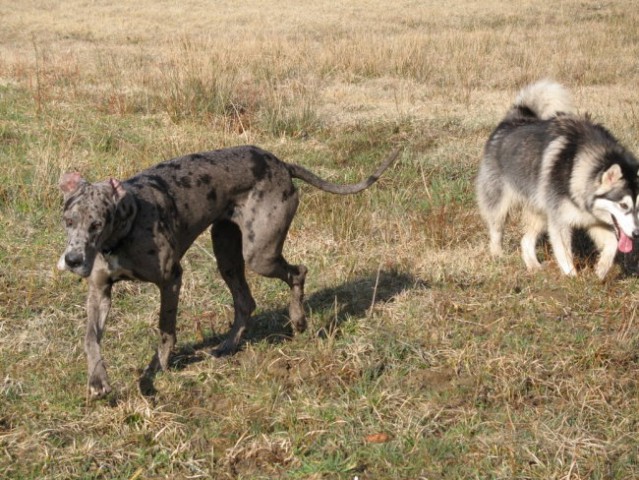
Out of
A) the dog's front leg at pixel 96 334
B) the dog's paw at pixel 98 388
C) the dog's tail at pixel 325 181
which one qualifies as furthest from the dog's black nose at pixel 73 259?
the dog's tail at pixel 325 181

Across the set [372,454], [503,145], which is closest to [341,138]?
[503,145]

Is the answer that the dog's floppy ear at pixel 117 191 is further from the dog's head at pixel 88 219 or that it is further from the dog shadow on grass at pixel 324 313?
the dog shadow on grass at pixel 324 313

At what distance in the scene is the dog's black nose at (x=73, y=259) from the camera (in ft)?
13.4

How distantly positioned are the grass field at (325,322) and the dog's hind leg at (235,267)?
0.22m

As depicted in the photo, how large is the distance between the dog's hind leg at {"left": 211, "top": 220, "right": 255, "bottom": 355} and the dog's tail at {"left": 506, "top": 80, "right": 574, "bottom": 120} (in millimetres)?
3756

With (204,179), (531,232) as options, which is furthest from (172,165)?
(531,232)

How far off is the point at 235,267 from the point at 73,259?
68.4 inches

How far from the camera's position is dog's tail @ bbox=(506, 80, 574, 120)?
26.6ft

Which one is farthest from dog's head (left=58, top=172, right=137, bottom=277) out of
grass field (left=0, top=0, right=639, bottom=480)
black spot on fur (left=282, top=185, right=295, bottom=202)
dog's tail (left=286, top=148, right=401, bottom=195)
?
dog's tail (left=286, top=148, right=401, bottom=195)

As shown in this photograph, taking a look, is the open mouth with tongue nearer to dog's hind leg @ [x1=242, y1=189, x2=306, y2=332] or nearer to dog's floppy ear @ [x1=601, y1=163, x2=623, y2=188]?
dog's floppy ear @ [x1=601, y1=163, x2=623, y2=188]

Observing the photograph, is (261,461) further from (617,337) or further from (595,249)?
(595,249)

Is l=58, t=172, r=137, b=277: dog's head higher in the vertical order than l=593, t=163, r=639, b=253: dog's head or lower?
higher

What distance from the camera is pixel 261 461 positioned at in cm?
425

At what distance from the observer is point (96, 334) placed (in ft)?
15.4
